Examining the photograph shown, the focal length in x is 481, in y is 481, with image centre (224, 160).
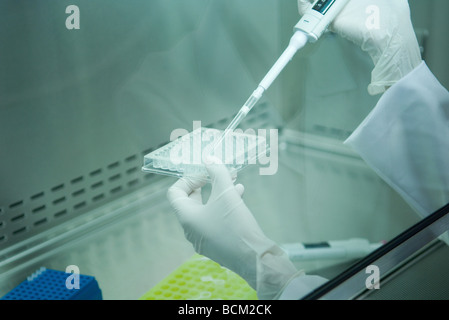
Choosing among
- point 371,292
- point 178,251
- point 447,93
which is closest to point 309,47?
point 447,93

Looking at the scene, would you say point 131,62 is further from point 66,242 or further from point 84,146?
point 66,242

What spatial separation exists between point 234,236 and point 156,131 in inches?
22.4

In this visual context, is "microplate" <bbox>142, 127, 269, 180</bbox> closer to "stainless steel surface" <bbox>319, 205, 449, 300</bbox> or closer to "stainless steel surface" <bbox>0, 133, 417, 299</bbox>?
"stainless steel surface" <bbox>0, 133, 417, 299</bbox>

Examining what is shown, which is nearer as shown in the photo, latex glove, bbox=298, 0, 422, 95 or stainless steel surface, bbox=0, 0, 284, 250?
stainless steel surface, bbox=0, 0, 284, 250

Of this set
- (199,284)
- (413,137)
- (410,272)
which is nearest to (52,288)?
(199,284)

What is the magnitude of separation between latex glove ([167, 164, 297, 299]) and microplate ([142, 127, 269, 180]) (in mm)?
74

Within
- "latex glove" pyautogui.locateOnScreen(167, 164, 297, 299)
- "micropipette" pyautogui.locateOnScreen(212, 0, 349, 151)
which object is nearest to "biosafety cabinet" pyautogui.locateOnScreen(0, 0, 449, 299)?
"latex glove" pyautogui.locateOnScreen(167, 164, 297, 299)

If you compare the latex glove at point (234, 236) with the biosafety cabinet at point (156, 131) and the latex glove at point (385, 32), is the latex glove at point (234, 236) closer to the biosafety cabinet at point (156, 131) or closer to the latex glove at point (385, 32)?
the biosafety cabinet at point (156, 131)

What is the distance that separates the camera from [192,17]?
1.39 metres

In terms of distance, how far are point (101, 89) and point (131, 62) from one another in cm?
11

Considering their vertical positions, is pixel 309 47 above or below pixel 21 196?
above

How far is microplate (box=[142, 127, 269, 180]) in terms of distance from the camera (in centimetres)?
101

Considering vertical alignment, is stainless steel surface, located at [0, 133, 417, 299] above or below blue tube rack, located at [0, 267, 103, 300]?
above

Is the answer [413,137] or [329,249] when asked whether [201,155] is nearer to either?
[329,249]
